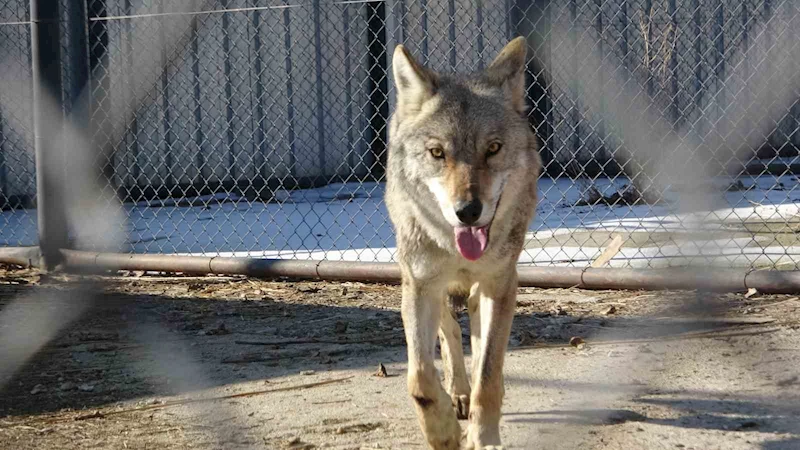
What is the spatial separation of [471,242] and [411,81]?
73 cm

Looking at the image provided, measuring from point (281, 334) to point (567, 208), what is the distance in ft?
15.5

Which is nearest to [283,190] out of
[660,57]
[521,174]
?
[660,57]

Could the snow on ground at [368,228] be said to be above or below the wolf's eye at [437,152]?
below

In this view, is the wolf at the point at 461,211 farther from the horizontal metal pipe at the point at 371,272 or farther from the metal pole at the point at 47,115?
the metal pole at the point at 47,115

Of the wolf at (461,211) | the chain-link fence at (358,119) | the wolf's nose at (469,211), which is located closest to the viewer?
the wolf's nose at (469,211)


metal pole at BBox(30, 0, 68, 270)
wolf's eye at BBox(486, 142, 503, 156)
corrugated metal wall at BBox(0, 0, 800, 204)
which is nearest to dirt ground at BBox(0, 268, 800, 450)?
metal pole at BBox(30, 0, 68, 270)

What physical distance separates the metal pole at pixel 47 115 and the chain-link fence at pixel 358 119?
249mm

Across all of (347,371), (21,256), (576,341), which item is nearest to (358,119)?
(21,256)

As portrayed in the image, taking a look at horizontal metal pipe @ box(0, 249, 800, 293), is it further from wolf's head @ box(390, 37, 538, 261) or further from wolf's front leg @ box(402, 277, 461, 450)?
wolf's front leg @ box(402, 277, 461, 450)

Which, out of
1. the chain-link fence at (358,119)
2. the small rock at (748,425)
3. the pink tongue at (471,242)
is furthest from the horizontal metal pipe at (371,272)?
the pink tongue at (471,242)

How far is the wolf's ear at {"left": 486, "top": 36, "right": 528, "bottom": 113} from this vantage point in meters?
3.64

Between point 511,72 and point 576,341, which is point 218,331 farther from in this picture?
point 511,72

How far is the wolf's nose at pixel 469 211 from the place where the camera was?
10.3ft

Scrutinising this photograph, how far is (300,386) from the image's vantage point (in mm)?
4105
